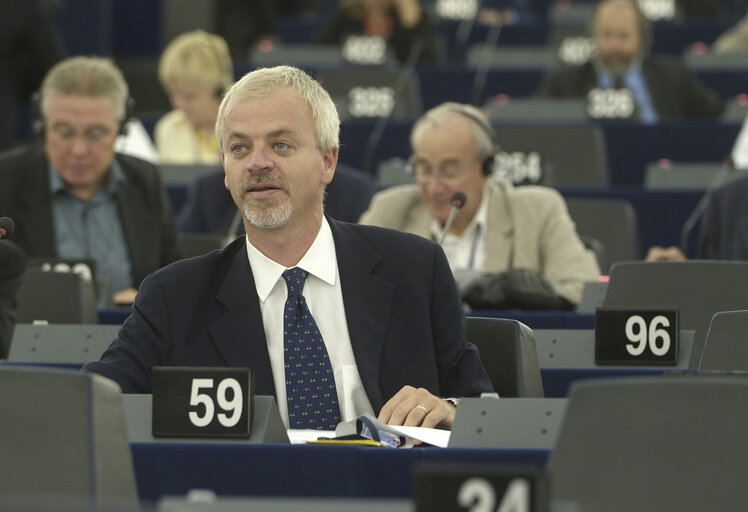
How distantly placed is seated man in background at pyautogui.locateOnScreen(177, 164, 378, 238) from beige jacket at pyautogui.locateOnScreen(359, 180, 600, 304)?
241 mm

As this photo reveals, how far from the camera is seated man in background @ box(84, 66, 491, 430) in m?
2.99

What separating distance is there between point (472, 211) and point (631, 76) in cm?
321

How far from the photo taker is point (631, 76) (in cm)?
800

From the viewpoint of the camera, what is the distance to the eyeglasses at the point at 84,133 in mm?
4879

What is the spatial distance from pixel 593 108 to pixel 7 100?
2.68 m

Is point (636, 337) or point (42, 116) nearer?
point (636, 337)

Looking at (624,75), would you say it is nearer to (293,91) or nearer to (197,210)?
(197,210)

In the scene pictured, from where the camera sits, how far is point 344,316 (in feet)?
10.1

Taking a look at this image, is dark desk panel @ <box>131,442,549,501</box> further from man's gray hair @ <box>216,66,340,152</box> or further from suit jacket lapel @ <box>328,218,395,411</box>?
man's gray hair @ <box>216,66,340,152</box>

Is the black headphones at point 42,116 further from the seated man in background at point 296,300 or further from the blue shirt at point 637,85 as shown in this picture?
the blue shirt at point 637,85

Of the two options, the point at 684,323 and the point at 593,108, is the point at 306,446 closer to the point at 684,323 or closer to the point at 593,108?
the point at 684,323

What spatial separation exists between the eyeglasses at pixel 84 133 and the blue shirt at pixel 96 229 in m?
0.13

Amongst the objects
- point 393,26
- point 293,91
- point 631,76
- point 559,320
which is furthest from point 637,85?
point 293,91

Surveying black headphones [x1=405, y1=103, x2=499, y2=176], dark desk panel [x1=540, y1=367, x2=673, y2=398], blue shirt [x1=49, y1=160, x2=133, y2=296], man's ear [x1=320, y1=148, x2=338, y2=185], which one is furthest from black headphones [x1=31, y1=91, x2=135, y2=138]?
dark desk panel [x1=540, y1=367, x2=673, y2=398]
